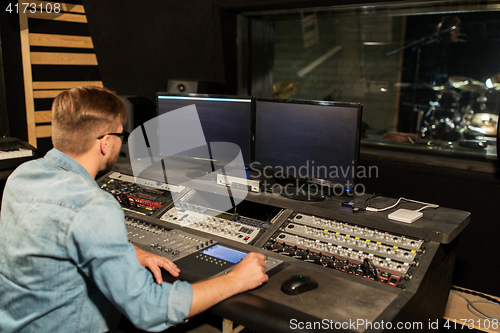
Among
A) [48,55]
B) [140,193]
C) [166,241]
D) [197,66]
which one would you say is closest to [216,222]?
[166,241]

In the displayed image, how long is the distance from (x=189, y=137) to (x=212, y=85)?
3.28 feet

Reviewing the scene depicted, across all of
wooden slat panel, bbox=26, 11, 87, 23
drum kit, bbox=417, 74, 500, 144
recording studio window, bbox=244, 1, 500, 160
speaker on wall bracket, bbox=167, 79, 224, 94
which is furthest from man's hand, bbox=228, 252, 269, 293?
wooden slat panel, bbox=26, 11, 87, 23

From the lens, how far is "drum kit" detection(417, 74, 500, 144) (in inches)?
114

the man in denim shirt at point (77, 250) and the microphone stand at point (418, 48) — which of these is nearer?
the man in denim shirt at point (77, 250)

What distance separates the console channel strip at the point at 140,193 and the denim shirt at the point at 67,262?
2.69 ft

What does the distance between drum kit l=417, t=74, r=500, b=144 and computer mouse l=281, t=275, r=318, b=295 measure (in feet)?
7.00

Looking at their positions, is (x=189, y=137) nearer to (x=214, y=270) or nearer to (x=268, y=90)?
(x=214, y=270)

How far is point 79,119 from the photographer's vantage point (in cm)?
107

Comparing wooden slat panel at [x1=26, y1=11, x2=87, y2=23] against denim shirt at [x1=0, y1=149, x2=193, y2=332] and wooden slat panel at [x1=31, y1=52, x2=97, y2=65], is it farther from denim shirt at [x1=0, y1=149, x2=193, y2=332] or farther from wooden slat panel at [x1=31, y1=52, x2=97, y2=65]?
denim shirt at [x1=0, y1=149, x2=193, y2=332]

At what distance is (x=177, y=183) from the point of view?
77.3 inches

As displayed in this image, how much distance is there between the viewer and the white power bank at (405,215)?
145cm

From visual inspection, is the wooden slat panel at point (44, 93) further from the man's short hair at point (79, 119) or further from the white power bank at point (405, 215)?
the white power bank at point (405, 215)

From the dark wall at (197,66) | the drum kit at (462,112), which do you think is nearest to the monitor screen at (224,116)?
the dark wall at (197,66)

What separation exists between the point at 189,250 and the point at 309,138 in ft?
2.31
